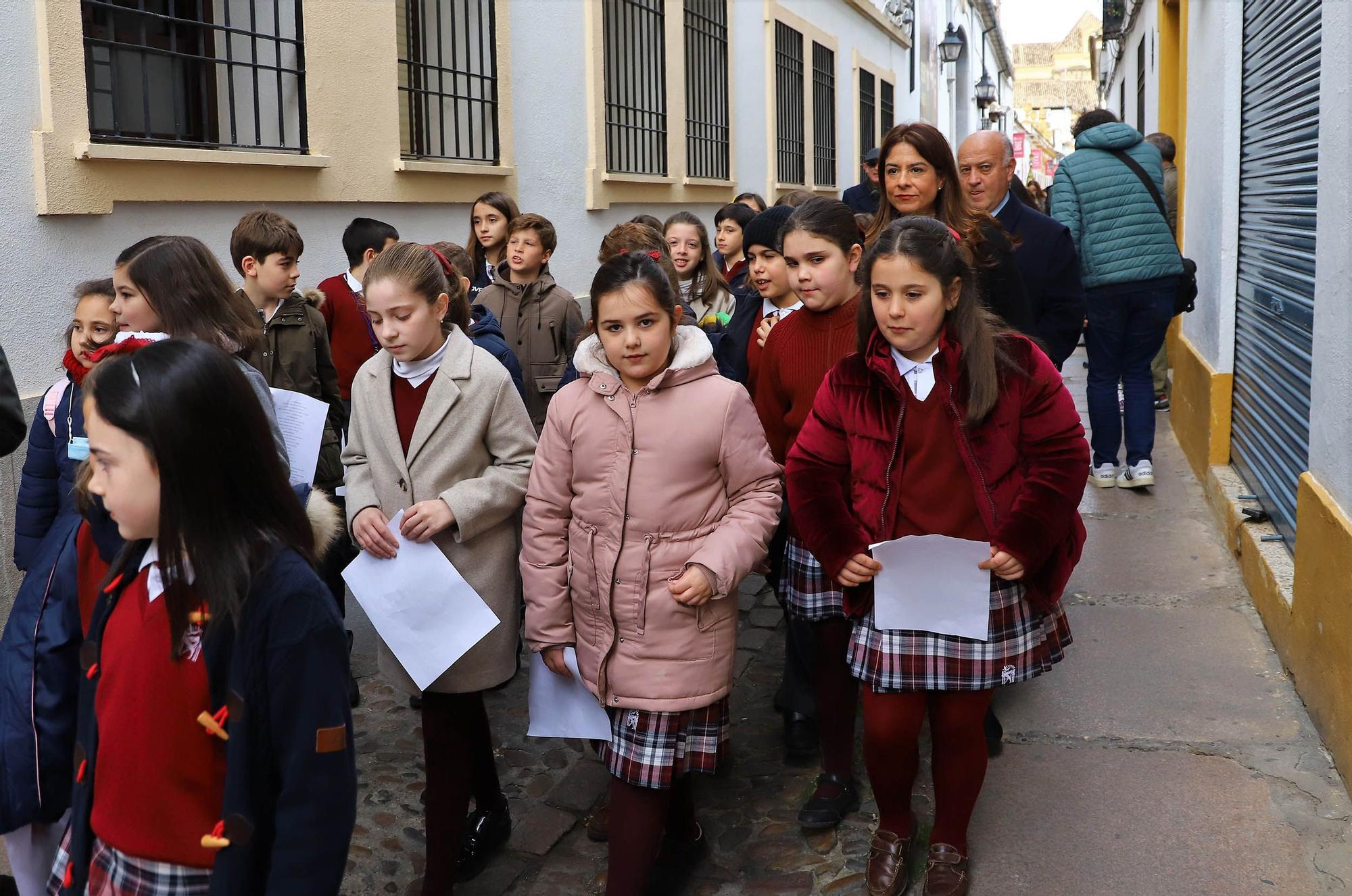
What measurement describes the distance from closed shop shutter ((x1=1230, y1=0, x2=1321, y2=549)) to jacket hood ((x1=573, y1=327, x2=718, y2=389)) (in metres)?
2.83

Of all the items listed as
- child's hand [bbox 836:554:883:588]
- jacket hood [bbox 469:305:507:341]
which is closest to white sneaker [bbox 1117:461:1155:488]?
jacket hood [bbox 469:305:507:341]

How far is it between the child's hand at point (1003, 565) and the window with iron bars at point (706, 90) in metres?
10.0

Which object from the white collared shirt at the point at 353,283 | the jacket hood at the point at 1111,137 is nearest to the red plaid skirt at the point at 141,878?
the white collared shirt at the point at 353,283

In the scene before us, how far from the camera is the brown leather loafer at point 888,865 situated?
3.32 m

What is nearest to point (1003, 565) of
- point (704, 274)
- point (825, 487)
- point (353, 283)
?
point (825, 487)

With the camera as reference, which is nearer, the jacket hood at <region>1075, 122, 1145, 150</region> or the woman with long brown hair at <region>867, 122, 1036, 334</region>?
the woman with long brown hair at <region>867, 122, 1036, 334</region>

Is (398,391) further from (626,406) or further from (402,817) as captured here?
(402,817)

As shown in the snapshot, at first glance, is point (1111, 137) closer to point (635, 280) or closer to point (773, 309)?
point (773, 309)

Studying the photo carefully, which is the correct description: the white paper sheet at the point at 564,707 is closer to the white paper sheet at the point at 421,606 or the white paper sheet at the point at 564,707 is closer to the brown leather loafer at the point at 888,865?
the white paper sheet at the point at 421,606

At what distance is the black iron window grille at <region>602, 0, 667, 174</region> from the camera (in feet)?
35.8

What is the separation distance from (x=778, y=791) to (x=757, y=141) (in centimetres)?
1194

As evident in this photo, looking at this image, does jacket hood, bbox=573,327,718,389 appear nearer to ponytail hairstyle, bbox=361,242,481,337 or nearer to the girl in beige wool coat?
the girl in beige wool coat

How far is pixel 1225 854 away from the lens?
11.6 ft

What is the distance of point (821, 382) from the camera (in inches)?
150
